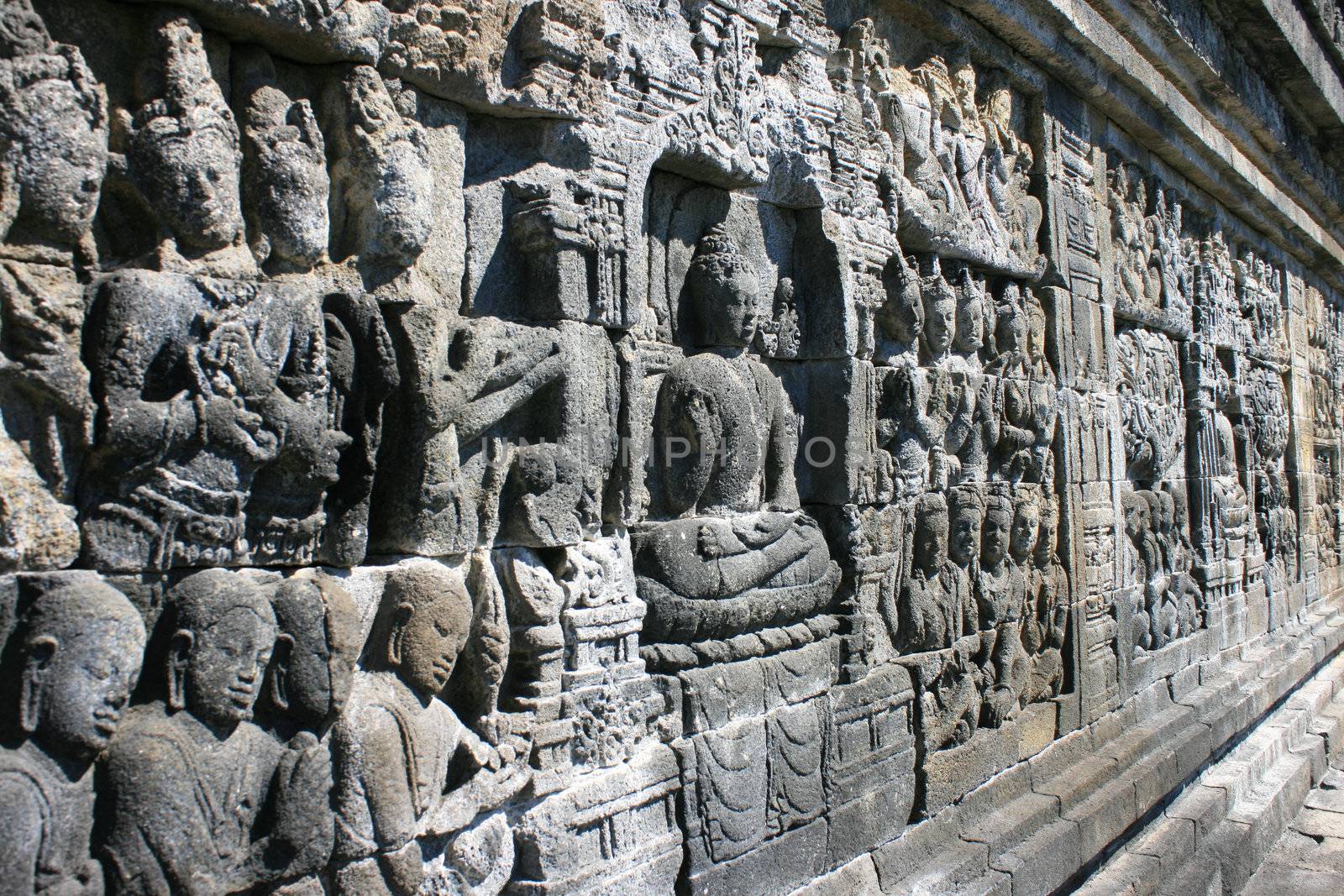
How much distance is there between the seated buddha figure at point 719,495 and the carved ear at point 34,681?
1.95 metres

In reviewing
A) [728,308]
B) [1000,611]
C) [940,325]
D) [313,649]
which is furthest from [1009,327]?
[313,649]

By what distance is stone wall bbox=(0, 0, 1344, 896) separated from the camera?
2.22 metres

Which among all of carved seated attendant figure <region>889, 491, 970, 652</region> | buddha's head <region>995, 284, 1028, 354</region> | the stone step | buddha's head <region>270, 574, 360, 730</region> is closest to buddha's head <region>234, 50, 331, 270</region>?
buddha's head <region>270, 574, 360, 730</region>

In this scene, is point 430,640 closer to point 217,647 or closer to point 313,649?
point 313,649

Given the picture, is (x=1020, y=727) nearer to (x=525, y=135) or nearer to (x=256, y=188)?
(x=525, y=135)

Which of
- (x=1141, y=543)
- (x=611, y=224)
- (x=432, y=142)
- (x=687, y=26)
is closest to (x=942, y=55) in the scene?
(x=687, y=26)

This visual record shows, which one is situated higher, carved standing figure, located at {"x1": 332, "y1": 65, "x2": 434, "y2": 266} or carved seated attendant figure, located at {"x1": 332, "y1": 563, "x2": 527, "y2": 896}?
carved standing figure, located at {"x1": 332, "y1": 65, "x2": 434, "y2": 266}

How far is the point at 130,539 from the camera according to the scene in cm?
224

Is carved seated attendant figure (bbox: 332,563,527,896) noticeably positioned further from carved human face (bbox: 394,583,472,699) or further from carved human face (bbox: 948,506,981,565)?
carved human face (bbox: 948,506,981,565)

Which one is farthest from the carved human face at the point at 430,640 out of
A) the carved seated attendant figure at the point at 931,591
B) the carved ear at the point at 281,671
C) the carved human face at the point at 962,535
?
the carved human face at the point at 962,535

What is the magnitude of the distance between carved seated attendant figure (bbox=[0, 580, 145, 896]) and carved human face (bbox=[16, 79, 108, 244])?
0.77 metres

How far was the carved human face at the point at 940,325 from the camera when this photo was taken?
5.16 meters

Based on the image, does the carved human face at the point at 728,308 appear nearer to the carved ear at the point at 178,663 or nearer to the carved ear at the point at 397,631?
the carved ear at the point at 397,631

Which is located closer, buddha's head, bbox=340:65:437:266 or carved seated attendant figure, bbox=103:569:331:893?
carved seated attendant figure, bbox=103:569:331:893
